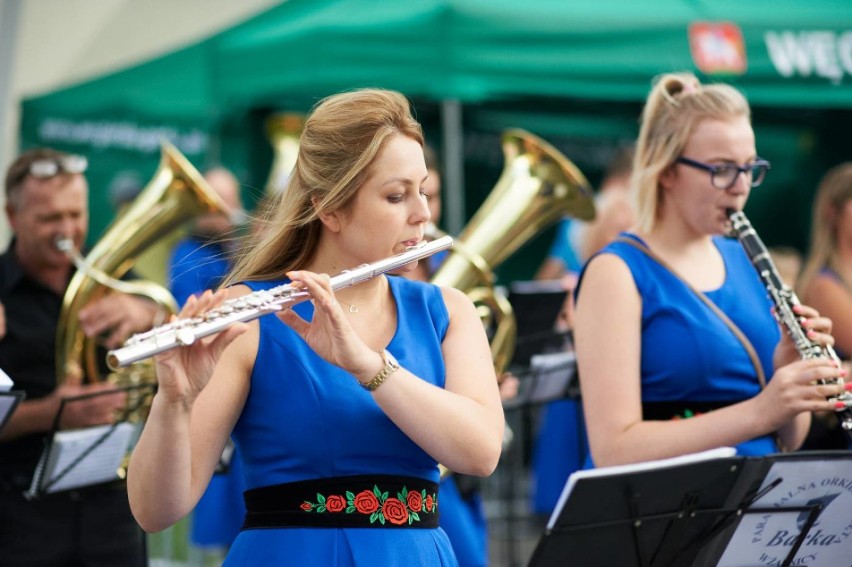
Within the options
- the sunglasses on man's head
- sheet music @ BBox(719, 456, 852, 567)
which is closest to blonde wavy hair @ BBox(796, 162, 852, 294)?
sheet music @ BBox(719, 456, 852, 567)

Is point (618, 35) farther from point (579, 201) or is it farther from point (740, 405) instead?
point (740, 405)

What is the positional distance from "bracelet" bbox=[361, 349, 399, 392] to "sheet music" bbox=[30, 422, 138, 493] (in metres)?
1.55

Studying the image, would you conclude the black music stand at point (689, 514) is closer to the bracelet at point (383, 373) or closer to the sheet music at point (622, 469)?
the sheet music at point (622, 469)

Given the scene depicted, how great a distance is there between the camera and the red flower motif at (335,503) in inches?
100

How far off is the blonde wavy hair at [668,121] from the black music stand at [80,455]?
1.59 meters

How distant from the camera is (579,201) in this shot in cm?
502

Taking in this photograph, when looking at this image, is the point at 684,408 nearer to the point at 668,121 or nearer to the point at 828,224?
the point at 668,121

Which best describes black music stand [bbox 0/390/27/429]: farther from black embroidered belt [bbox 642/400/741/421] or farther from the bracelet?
black embroidered belt [bbox 642/400/741/421]

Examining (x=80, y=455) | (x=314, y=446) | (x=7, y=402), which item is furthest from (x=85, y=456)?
(x=314, y=446)

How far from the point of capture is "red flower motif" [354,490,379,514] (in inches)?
101

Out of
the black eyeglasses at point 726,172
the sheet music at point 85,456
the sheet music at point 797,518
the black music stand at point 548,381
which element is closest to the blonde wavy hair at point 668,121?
the black eyeglasses at point 726,172

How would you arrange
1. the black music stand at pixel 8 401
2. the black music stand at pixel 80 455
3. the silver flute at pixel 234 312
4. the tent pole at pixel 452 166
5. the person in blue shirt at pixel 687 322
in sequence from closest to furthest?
the silver flute at pixel 234 312 → the black music stand at pixel 8 401 → the person in blue shirt at pixel 687 322 → the black music stand at pixel 80 455 → the tent pole at pixel 452 166

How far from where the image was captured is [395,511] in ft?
8.48

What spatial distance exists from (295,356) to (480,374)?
0.39m
